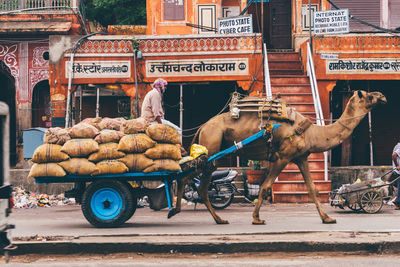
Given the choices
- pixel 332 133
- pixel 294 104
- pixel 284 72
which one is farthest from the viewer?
pixel 284 72

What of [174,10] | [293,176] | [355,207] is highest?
[174,10]

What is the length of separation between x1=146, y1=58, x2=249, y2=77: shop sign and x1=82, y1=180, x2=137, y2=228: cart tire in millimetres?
8009

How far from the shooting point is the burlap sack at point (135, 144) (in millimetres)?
9812

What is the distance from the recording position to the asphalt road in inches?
368

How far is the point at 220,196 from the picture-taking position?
554 inches

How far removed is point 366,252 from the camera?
829 cm

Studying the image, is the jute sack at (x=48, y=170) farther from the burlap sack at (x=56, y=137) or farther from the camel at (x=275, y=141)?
the camel at (x=275, y=141)

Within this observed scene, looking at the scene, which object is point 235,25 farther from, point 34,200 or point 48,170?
point 48,170

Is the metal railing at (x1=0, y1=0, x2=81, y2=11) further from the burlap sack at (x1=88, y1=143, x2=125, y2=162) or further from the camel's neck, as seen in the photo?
the camel's neck

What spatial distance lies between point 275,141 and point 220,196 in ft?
12.8

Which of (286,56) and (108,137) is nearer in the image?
(108,137)

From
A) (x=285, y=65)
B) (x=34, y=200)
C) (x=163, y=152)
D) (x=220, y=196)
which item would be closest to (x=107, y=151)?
(x=163, y=152)

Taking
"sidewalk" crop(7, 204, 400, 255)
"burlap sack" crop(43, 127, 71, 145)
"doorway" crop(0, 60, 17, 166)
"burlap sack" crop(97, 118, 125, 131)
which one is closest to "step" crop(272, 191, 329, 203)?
"sidewalk" crop(7, 204, 400, 255)

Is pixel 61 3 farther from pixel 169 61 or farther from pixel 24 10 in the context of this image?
pixel 169 61
